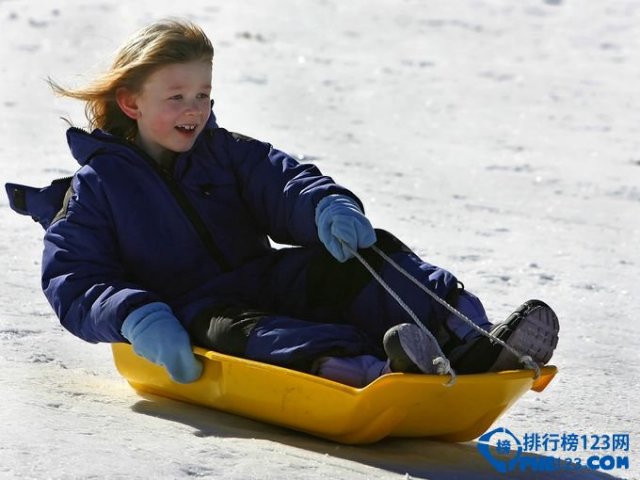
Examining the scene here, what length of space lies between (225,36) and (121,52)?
4902 mm

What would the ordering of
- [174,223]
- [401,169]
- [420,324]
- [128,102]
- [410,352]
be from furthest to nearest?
[401,169] < [128,102] < [174,223] < [420,324] < [410,352]

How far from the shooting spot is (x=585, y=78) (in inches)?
310

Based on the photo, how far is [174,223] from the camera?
3111mm

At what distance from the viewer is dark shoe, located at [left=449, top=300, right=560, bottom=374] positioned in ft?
8.84

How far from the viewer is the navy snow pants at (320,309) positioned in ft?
9.12

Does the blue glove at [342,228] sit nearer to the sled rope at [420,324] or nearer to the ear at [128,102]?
the sled rope at [420,324]

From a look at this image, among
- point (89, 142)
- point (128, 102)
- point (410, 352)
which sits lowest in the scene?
point (410, 352)

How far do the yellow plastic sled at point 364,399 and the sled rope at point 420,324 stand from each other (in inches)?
0.7

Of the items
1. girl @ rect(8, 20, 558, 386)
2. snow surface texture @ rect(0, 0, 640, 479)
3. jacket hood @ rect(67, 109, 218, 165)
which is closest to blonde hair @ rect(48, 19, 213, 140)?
girl @ rect(8, 20, 558, 386)

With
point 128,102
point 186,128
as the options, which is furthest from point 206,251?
point 128,102

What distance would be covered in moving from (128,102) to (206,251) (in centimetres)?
44

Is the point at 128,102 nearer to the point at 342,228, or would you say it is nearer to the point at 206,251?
the point at 206,251

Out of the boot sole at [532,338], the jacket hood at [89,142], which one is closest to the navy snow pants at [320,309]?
the boot sole at [532,338]

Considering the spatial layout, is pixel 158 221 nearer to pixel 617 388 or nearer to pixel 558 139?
pixel 617 388
